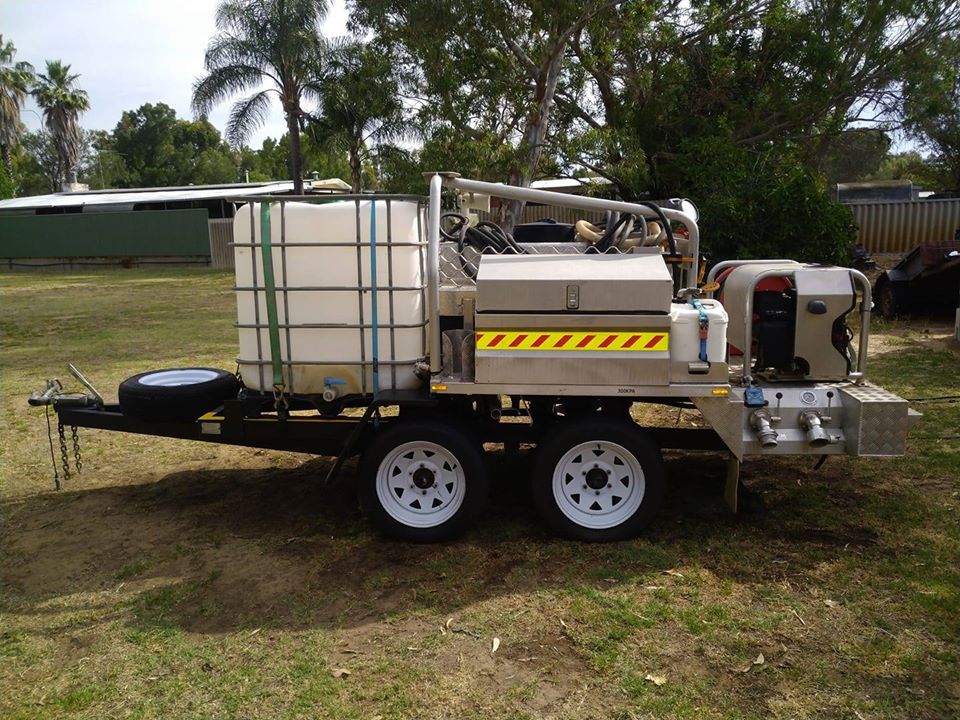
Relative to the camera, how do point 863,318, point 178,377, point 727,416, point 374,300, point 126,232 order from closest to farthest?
point 727,416 < point 374,300 < point 863,318 < point 178,377 < point 126,232

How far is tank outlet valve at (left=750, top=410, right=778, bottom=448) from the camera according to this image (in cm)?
459

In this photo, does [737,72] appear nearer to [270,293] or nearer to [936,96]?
[936,96]

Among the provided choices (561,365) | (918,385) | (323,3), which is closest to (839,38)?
(918,385)

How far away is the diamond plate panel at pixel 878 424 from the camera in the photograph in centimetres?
451

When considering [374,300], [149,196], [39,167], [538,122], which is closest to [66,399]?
[374,300]

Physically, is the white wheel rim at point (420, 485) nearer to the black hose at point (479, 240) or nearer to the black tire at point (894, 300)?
the black hose at point (479, 240)

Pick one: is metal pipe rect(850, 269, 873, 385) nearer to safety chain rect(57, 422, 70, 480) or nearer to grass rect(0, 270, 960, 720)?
grass rect(0, 270, 960, 720)

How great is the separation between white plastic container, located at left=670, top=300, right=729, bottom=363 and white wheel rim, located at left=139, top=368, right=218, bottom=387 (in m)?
3.06

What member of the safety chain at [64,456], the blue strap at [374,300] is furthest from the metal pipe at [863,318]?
the safety chain at [64,456]

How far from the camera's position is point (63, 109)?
5125cm

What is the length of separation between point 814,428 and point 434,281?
2284 millimetres

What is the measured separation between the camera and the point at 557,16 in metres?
15.8

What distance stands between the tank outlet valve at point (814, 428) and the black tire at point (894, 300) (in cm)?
970

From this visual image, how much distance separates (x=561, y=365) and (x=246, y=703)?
2266mm
